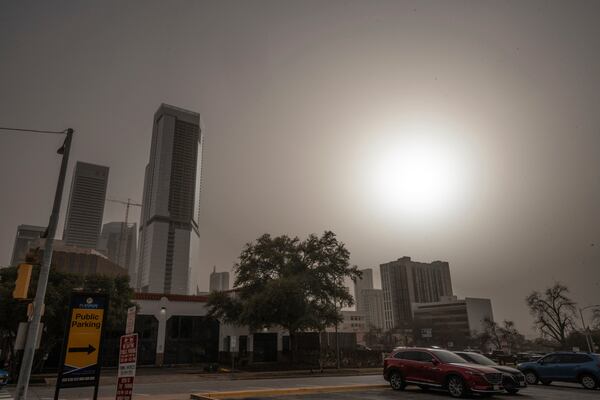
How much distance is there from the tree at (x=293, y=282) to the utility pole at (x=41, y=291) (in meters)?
24.7

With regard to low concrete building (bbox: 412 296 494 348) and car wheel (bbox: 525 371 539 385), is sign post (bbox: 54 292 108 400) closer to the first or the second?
car wheel (bbox: 525 371 539 385)

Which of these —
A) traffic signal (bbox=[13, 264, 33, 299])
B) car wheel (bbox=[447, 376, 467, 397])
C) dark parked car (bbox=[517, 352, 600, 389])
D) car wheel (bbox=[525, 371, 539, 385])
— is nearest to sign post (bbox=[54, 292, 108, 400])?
traffic signal (bbox=[13, 264, 33, 299])

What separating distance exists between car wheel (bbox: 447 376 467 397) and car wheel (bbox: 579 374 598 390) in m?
9.33

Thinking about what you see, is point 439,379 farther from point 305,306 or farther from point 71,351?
point 305,306

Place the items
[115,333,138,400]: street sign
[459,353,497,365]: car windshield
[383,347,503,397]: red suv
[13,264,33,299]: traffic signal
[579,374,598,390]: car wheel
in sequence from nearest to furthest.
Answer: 1. [115,333,138,400]: street sign
2. [13,264,33,299]: traffic signal
3. [383,347,503,397]: red suv
4. [459,353,497,365]: car windshield
5. [579,374,598,390]: car wheel

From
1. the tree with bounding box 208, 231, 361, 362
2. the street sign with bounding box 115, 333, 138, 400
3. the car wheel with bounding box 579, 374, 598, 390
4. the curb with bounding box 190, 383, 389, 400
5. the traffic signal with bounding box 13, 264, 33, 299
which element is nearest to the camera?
the street sign with bounding box 115, 333, 138, 400

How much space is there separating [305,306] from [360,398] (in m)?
22.7

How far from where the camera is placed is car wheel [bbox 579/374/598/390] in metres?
19.8

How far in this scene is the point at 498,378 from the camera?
15.5 m

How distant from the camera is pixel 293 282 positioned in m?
36.4

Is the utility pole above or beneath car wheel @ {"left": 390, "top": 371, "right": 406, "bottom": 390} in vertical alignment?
above

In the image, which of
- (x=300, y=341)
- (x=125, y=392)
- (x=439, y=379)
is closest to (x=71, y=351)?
(x=125, y=392)


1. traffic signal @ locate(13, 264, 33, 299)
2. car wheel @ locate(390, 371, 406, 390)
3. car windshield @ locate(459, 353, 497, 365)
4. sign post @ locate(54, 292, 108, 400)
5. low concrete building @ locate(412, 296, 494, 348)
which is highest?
low concrete building @ locate(412, 296, 494, 348)

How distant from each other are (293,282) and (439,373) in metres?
21.2
